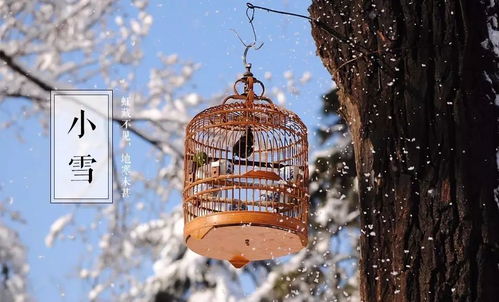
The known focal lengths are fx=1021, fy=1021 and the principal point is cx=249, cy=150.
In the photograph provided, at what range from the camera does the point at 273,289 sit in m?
6.30

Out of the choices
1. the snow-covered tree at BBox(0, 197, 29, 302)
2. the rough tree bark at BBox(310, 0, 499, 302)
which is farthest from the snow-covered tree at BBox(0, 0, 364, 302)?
the rough tree bark at BBox(310, 0, 499, 302)

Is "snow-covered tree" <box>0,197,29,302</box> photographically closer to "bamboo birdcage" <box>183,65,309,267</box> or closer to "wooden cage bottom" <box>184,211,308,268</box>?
"bamboo birdcage" <box>183,65,309,267</box>

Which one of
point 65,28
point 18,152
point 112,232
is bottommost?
point 112,232

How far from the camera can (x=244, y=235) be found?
3.71 metres

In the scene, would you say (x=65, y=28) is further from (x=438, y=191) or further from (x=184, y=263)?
(x=438, y=191)

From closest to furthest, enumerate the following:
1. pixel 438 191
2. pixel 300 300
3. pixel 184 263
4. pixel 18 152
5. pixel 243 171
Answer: pixel 438 191 → pixel 243 171 → pixel 300 300 → pixel 184 263 → pixel 18 152

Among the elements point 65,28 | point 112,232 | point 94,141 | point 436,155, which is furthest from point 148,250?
point 436,155

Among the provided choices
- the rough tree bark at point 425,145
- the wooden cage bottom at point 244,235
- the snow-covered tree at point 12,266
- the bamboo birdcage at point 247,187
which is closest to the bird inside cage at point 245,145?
the bamboo birdcage at point 247,187

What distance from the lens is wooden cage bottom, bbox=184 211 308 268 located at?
11.9 feet

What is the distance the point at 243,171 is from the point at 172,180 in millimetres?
2820

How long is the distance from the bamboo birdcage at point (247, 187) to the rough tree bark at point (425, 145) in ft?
4.01

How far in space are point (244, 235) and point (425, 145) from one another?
57.6 inches

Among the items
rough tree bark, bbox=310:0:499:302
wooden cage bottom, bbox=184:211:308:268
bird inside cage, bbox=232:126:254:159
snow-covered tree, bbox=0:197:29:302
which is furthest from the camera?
snow-covered tree, bbox=0:197:29:302

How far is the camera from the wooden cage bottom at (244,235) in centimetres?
362
